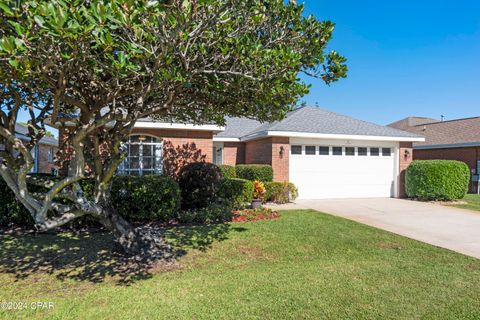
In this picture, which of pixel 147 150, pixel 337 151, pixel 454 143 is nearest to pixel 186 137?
pixel 147 150

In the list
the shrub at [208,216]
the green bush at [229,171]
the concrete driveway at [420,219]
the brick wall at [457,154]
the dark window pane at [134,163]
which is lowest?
the concrete driveway at [420,219]

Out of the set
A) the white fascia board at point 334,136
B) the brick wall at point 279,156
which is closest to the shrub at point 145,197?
the brick wall at point 279,156

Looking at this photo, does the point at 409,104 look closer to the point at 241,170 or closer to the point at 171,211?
the point at 241,170

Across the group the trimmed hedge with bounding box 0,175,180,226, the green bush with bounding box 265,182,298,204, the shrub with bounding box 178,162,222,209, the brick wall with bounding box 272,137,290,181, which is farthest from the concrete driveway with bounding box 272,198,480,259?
the trimmed hedge with bounding box 0,175,180,226

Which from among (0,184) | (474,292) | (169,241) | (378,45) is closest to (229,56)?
(169,241)

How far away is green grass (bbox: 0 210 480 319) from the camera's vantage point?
12.1ft

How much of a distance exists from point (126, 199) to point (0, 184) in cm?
328

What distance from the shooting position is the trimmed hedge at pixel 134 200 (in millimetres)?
7664

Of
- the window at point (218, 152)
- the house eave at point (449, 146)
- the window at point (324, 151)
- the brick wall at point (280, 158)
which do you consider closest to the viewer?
the brick wall at point (280, 158)

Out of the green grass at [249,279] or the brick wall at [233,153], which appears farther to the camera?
the brick wall at [233,153]

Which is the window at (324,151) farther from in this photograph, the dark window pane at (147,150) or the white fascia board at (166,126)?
the dark window pane at (147,150)

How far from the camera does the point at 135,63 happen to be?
390 cm

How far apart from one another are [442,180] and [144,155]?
42.6 ft

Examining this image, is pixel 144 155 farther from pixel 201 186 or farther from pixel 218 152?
pixel 218 152
